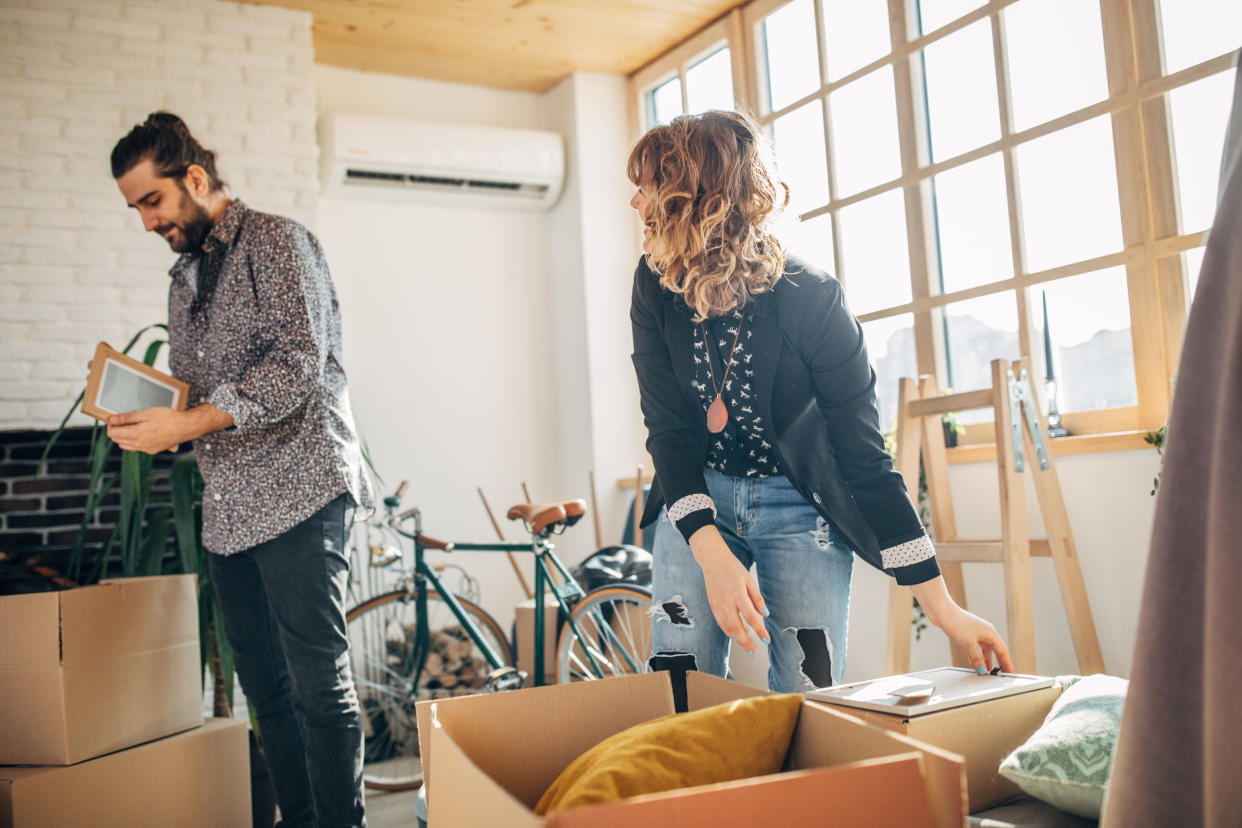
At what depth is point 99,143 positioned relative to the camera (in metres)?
3.19

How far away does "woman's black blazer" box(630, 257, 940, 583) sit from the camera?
1215mm

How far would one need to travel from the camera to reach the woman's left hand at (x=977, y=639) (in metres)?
0.99

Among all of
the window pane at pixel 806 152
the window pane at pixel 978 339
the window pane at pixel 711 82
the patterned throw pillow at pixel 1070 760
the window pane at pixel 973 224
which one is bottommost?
the patterned throw pillow at pixel 1070 760

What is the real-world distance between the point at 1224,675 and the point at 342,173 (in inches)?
142

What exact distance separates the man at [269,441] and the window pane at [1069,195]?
1857mm

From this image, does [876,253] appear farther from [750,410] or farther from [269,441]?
[269,441]

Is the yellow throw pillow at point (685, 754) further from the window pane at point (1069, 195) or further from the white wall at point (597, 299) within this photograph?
Result: the white wall at point (597, 299)

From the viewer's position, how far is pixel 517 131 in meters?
3.92

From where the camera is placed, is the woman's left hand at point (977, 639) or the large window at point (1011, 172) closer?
the woman's left hand at point (977, 639)

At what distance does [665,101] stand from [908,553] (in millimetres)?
3315

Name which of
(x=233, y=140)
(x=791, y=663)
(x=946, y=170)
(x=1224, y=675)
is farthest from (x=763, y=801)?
(x=233, y=140)

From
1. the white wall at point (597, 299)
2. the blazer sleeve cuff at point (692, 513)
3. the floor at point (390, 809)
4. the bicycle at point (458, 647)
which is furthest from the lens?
the white wall at point (597, 299)

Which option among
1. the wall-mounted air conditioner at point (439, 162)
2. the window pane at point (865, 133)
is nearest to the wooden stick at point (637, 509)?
the window pane at point (865, 133)

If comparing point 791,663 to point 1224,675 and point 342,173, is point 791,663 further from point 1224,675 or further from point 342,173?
point 342,173
